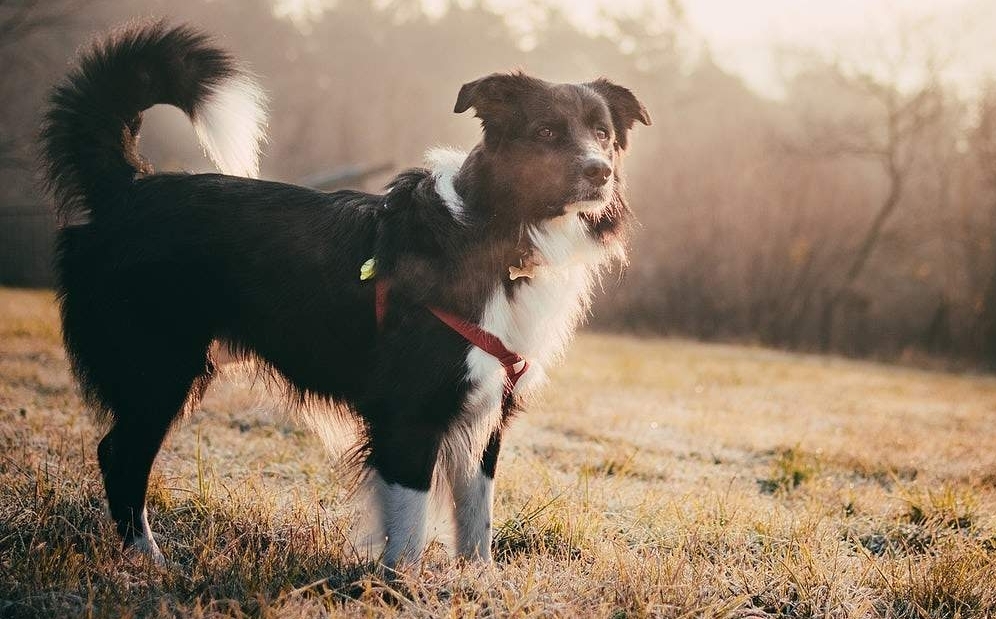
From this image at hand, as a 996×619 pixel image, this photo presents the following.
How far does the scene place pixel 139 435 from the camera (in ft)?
10.7

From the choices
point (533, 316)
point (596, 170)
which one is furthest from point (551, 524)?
point (596, 170)

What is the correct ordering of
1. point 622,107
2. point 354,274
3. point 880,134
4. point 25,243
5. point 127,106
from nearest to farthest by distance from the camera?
point 354,274, point 127,106, point 622,107, point 25,243, point 880,134

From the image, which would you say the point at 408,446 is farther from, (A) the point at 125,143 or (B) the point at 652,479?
(B) the point at 652,479

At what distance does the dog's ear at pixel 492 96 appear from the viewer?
3.18m

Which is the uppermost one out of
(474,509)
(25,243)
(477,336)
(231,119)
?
(231,119)

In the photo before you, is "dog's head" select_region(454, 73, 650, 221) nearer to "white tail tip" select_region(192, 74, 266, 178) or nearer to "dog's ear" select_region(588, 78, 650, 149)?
"dog's ear" select_region(588, 78, 650, 149)

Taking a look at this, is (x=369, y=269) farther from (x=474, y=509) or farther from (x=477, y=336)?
(x=474, y=509)

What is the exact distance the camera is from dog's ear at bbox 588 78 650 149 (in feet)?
11.9

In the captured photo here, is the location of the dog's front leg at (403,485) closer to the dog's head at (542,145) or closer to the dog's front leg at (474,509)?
the dog's front leg at (474,509)

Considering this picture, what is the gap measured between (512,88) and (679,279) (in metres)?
18.5

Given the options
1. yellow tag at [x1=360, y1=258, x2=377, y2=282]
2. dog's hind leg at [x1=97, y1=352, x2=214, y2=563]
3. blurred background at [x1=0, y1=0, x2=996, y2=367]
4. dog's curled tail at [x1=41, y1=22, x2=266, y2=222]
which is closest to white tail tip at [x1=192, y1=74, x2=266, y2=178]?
dog's curled tail at [x1=41, y1=22, x2=266, y2=222]

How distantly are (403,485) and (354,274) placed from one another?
2.68ft

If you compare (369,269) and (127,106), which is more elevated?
(127,106)

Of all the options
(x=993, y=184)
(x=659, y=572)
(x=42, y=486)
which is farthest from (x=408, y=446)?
(x=993, y=184)
